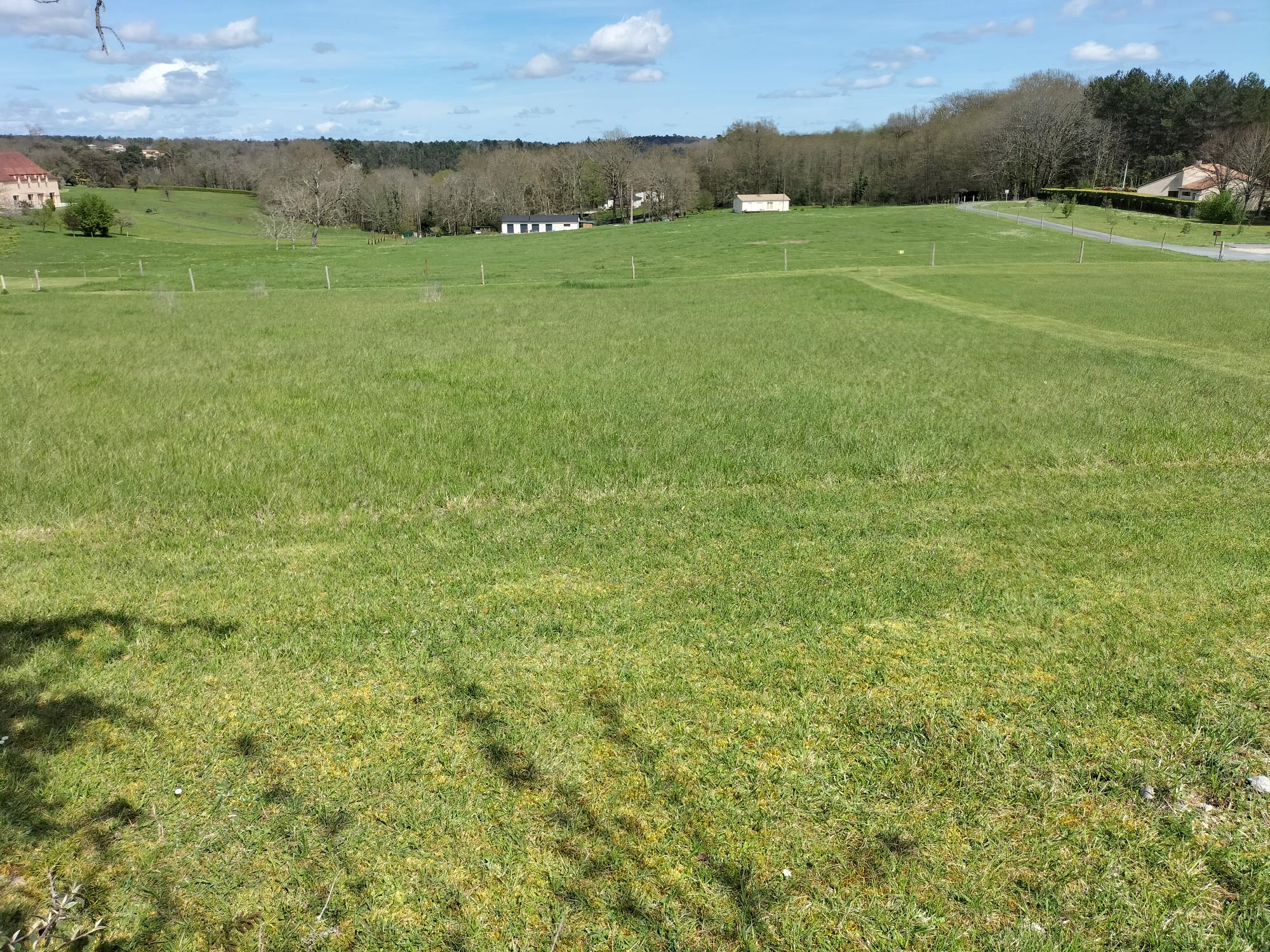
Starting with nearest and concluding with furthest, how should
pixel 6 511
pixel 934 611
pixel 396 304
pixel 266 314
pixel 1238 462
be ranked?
pixel 934 611 → pixel 6 511 → pixel 1238 462 → pixel 266 314 → pixel 396 304

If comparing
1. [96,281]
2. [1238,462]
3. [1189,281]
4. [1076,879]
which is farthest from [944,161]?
[1076,879]

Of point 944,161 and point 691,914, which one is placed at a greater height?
point 944,161

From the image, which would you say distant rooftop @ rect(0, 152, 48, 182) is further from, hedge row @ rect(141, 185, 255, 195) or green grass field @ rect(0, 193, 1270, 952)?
green grass field @ rect(0, 193, 1270, 952)

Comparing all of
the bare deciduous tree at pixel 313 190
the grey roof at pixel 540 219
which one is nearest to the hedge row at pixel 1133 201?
the grey roof at pixel 540 219

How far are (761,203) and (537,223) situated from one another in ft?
104

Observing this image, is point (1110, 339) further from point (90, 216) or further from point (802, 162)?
point (802, 162)

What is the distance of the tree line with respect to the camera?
98.3 m

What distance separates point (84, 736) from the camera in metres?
4.59

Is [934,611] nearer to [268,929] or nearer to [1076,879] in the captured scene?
[1076,879]

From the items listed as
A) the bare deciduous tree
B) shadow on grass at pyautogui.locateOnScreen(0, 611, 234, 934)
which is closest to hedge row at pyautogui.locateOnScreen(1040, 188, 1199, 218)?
the bare deciduous tree

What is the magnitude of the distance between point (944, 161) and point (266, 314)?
107007 millimetres

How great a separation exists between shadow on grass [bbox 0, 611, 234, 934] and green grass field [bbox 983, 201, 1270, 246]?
67699 mm

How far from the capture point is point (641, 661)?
5469 millimetres

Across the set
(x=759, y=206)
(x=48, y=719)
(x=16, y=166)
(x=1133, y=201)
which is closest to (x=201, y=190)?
(x=16, y=166)
